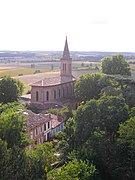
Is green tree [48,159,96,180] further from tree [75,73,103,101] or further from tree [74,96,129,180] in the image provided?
tree [75,73,103,101]

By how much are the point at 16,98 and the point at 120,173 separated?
35.6m

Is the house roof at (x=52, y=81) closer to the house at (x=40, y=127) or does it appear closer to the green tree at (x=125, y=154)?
the house at (x=40, y=127)

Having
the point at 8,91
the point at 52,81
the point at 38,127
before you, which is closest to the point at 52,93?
the point at 52,81

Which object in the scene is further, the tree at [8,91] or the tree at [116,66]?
the tree at [116,66]

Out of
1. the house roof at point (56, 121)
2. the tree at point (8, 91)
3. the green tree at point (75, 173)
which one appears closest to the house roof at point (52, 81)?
the tree at point (8, 91)

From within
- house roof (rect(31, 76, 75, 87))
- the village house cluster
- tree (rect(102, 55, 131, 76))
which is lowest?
the village house cluster

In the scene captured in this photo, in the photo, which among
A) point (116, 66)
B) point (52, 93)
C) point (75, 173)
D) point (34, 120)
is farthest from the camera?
point (116, 66)

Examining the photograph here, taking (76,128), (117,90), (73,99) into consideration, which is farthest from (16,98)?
(76,128)

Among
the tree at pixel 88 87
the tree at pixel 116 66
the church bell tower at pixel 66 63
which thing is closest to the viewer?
the tree at pixel 88 87

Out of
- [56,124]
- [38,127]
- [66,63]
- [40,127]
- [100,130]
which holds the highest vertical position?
[66,63]

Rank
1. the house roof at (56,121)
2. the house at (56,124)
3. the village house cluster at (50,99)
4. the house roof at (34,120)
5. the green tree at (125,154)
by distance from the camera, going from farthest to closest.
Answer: the house roof at (56,121), the house at (56,124), the village house cluster at (50,99), the house roof at (34,120), the green tree at (125,154)

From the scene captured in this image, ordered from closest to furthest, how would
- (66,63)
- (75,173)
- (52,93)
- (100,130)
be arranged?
(75,173), (100,130), (52,93), (66,63)

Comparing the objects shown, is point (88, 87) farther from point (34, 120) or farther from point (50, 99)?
point (34, 120)

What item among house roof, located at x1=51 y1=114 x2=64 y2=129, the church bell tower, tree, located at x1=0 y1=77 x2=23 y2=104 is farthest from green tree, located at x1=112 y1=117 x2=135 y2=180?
the church bell tower
